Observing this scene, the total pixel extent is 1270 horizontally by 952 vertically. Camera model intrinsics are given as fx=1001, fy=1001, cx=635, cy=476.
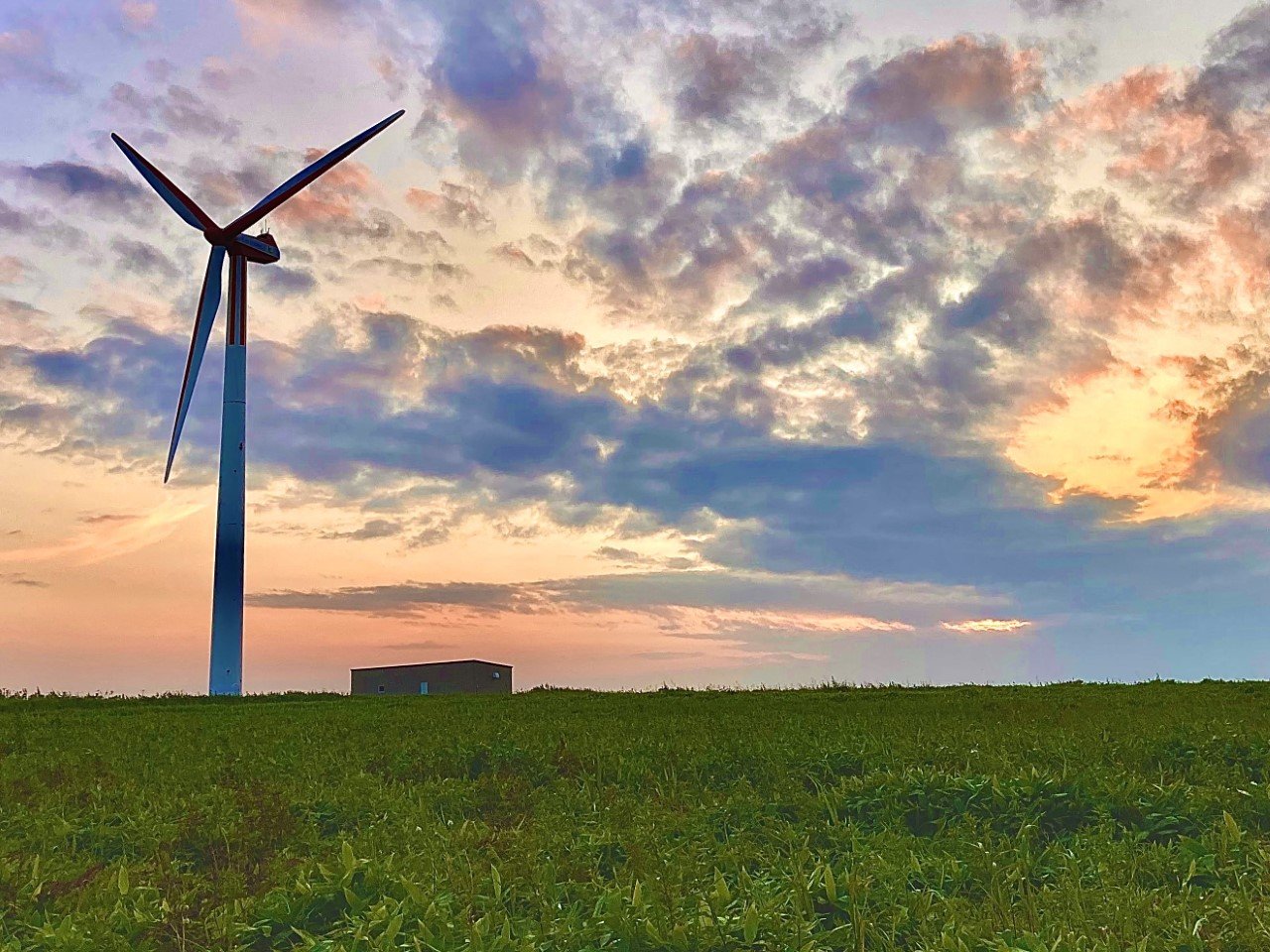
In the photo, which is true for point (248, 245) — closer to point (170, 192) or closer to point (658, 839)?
point (170, 192)

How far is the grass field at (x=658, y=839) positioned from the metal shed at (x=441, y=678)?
125 feet

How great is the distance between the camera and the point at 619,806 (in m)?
11.1

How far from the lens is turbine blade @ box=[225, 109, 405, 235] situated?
50.8m

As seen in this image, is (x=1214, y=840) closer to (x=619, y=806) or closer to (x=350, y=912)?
(x=619, y=806)

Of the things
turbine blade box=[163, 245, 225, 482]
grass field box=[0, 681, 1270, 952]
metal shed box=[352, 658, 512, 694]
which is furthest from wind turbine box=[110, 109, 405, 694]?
grass field box=[0, 681, 1270, 952]

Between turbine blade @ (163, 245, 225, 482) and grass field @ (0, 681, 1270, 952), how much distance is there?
3298cm

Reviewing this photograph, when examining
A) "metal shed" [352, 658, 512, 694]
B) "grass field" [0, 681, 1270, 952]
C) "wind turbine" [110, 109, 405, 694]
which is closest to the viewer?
"grass field" [0, 681, 1270, 952]

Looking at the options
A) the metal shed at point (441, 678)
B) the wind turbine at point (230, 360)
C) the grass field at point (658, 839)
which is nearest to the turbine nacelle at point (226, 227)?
the wind turbine at point (230, 360)

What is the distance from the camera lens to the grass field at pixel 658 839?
7176 mm

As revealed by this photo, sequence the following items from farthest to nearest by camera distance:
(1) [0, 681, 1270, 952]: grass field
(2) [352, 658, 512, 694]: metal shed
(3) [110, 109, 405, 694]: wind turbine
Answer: (2) [352, 658, 512, 694]: metal shed
(3) [110, 109, 405, 694]: wind turbine
(1) [0, 681, 1270, 952]: grass field

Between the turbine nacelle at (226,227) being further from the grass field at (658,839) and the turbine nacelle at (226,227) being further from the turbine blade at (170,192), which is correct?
the grass field at (658,839)

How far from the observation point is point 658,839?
9.60 metres

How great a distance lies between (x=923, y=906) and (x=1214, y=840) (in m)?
3.41

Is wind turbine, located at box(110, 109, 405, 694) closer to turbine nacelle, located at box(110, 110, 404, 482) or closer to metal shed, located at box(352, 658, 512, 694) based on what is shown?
turbine nacelle, located at box(110, 110, 404, 482)
